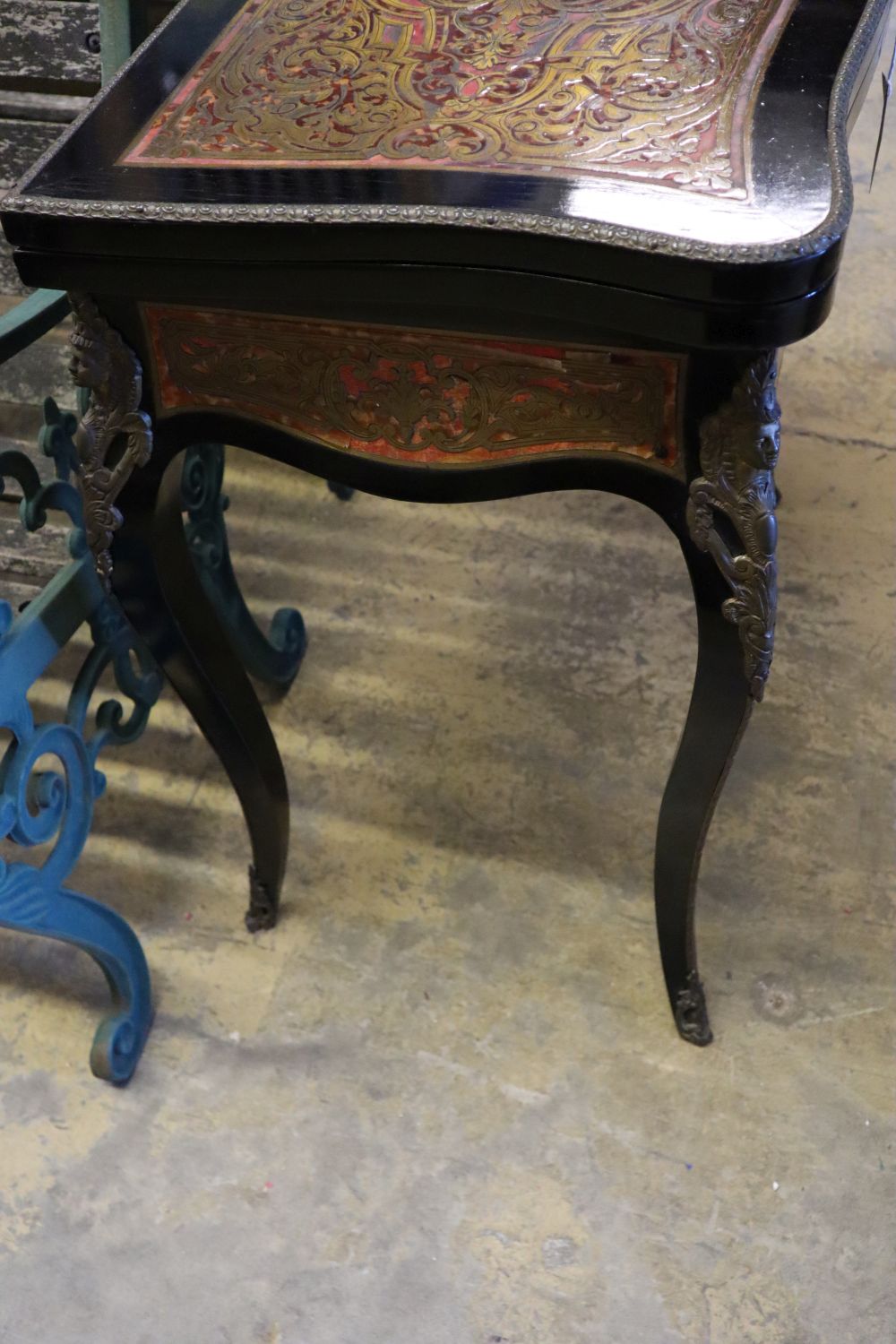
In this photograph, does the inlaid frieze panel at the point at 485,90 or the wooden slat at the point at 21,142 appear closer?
the inlaid frieze panel at the point at 485,90

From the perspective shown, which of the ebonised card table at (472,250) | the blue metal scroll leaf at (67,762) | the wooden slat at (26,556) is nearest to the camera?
the ebonised card table at (472,250)

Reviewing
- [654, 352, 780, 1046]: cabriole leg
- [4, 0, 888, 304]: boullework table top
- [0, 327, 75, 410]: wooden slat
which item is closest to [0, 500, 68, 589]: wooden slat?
[0, 327, 75, 410]: wooden slat

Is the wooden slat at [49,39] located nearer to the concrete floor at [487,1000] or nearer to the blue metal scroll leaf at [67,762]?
the blue metal scroll leaf at [67,762]

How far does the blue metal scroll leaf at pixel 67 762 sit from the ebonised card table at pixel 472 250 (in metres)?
0.14

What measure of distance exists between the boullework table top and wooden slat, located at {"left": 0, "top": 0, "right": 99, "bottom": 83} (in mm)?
317

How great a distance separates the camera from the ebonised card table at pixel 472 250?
0.83 metres

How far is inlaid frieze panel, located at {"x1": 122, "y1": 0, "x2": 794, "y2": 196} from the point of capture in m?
0.90

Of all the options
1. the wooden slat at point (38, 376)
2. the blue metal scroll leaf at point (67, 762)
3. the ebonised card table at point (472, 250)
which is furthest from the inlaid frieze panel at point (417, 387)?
the wooden slat at point (38, 376)

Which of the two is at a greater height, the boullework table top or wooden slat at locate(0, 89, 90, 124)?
the boullework table top

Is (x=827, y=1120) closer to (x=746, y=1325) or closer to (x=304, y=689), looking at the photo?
(x=746, y=1325)

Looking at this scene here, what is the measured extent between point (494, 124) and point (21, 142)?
741 mm

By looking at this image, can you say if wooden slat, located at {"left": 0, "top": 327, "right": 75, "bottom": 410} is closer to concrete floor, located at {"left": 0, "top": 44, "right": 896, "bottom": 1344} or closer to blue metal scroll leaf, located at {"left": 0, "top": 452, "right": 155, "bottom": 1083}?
blue metal scroll leaf, located at {"left": 0, "top": 452, "right": 155, "bottom": 1083}

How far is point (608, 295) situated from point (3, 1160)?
107 cm

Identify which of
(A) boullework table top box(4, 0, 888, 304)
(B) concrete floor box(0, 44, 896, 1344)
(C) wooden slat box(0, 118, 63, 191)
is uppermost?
(A) boullework table top box(4, 0, 888, 304)
